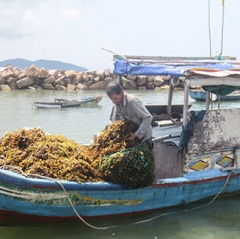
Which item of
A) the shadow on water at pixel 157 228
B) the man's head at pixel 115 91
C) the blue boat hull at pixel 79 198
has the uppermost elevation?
the man's head at pixel 115 91

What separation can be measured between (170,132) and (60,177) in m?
2.77

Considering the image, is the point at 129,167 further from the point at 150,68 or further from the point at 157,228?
the point at 150,68

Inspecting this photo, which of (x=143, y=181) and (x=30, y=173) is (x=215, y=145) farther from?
(x=30, y=173)

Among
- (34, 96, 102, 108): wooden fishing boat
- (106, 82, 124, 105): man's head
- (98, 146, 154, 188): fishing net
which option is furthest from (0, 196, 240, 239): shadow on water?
(34, 96, 102, 108): wooden fishing boat

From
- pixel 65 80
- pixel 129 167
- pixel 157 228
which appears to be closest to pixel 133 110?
pixel 129 167

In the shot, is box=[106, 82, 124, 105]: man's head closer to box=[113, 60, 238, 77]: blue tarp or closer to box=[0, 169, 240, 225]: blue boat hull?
box=[113, 60, 238, 77]: blue tarp

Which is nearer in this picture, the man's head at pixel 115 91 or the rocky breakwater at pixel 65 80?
the man's head at pixel 115 91

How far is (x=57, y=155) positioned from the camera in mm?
6043

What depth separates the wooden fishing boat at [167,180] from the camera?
5.65 meters

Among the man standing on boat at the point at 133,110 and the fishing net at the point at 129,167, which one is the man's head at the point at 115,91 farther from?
the fishing net at the point at 129,167

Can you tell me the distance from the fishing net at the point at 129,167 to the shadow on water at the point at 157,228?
69 centimetres

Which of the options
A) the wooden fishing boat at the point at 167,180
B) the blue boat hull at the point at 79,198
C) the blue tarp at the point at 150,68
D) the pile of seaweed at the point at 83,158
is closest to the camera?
the blue boat hull at the point at 79,198

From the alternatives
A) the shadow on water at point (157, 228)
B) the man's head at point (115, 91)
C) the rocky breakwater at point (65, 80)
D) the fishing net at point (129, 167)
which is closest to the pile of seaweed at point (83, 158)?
the fishing net at point (129, 167)

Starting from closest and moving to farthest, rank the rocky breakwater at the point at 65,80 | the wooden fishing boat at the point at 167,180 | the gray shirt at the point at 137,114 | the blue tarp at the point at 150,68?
the wooden fishing boat at the point at 167,180
the gray shirt at the point at 137,114
the blue tarp at the point at 150,68
the rocky breakwater at the point at 65,80
